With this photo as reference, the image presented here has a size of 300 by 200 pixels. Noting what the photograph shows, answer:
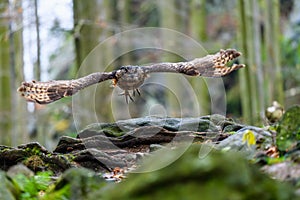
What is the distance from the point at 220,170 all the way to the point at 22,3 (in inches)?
402

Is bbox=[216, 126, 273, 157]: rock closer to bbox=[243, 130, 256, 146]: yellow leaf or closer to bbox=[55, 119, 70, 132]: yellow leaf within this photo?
bbox=[243, 130, 256, 146]: yellow leaf

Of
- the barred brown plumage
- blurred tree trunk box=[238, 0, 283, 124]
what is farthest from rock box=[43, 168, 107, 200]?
blurred tree trunk box=[238, 0, 283, 124]

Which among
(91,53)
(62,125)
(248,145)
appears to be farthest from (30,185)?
(62,125)

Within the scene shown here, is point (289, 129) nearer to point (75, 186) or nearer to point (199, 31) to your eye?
point (75, 186)

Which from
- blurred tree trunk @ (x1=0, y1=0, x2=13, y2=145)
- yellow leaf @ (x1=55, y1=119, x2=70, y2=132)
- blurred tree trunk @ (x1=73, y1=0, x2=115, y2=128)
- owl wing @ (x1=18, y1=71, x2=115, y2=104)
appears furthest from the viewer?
yellow leaf @ (x1=55, y1=119, x2=70, y2=132)

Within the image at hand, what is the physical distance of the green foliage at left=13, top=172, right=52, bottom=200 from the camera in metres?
3.50

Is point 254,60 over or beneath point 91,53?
beneath

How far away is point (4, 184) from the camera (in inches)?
128

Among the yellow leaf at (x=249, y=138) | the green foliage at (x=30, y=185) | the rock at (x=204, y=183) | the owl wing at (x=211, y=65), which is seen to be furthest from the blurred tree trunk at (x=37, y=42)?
the rock at (x=204, y=183)

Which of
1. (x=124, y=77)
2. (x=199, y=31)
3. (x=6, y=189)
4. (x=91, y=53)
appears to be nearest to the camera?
(x=6, y=189)

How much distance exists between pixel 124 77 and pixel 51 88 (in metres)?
0.66

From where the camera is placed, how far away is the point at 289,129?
12.0ft

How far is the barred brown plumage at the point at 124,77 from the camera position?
5297 mm

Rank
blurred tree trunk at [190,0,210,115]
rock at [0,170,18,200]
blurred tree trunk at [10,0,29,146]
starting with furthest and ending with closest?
blurred tree trunk at [190,0,210,115]
blurred tree trunk at [10,0,29,146]
rock at [0,170,18,200]
